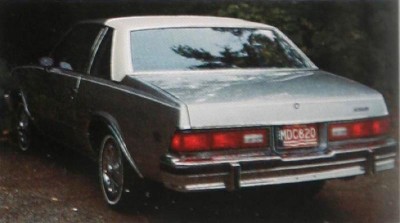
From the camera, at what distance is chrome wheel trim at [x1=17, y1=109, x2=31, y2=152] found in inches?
189

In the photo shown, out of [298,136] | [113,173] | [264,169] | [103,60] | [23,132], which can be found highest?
[103,60]

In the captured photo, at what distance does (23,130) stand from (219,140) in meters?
2.49

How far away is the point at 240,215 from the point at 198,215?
Result: 0.23 metres

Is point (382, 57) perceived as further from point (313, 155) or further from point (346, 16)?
point (313, 155)

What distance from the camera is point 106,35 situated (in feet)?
12.5

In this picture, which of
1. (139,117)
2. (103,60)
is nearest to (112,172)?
(139,117)

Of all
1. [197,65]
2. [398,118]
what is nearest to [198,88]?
[197,65]

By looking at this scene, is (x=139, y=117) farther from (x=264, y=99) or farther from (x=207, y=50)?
(x=207, y=50)

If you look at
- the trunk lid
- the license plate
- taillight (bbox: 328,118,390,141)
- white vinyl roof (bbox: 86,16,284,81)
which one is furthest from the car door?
taillight (bbox: 328,118,390,141)

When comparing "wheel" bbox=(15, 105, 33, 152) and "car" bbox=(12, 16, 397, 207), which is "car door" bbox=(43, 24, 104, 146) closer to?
"car" bbox=(12, 16, 397, 207)

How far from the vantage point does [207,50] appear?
364cm

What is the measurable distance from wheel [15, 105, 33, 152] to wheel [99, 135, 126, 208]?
4.68ft

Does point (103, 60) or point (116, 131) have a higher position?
point (103, 60)

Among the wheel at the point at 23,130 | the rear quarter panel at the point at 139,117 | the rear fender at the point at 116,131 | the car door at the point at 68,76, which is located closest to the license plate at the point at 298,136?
the rear quarter panel at the point at 139,117
